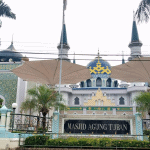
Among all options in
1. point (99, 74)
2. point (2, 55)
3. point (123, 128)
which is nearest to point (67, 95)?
point (99, 74)

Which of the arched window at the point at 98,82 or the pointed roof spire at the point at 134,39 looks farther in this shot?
the pointed roof spire at the point at 134,39

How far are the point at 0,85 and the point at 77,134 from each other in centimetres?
1250

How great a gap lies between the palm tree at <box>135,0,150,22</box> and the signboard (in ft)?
22.3

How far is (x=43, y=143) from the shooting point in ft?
29.0

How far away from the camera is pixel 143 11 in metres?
13.5

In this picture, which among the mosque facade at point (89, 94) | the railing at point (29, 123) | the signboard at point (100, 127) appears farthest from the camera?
the mosque facade at point (89, 94)

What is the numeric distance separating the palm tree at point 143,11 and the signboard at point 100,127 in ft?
22.3

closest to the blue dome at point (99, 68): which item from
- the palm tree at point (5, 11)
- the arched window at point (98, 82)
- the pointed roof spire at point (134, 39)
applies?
the arched window at point (98, 82)

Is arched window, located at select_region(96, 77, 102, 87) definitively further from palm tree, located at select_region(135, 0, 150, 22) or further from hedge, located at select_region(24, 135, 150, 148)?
hedge, located at select_region(24, 135, 150, 148)

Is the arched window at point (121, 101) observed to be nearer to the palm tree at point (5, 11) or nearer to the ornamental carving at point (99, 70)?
the ornamental carving at point (99, 70)

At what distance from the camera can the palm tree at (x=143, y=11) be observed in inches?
527

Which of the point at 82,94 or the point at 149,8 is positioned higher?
the point at 149,8

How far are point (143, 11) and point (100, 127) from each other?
809 cm

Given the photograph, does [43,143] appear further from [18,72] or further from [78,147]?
[18,72]
